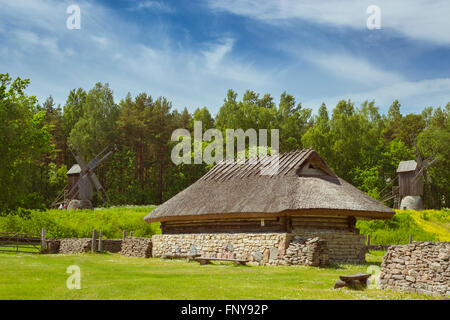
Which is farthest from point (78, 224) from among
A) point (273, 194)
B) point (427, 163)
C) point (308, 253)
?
point (427, 163)

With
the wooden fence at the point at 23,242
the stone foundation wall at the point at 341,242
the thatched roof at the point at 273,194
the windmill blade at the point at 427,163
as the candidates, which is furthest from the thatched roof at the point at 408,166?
the wooden fence at the point at 23,242

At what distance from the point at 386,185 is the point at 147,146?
32120mm

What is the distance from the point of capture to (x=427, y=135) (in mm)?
60781

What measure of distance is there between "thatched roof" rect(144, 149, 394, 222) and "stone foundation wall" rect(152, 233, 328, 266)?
1.08 meters

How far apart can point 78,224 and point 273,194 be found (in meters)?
19.7

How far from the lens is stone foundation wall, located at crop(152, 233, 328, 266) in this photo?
20.2 meters

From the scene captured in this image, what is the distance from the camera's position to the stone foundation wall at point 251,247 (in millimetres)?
20228

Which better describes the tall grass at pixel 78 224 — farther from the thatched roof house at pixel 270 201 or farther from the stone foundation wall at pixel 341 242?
the stone foundation wall at pixel 341 242

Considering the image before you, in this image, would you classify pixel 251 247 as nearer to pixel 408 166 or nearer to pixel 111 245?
pixel 111 245

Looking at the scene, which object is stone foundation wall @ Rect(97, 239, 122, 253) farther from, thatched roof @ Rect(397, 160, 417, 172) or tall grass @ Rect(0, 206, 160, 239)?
thatched roof @ Rect(397, 160, 417, 172)

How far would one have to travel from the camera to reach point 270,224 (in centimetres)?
2295

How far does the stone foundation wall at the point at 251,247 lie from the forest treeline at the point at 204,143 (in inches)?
1267

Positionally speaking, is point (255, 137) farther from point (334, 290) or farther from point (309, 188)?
point (334, 290)
